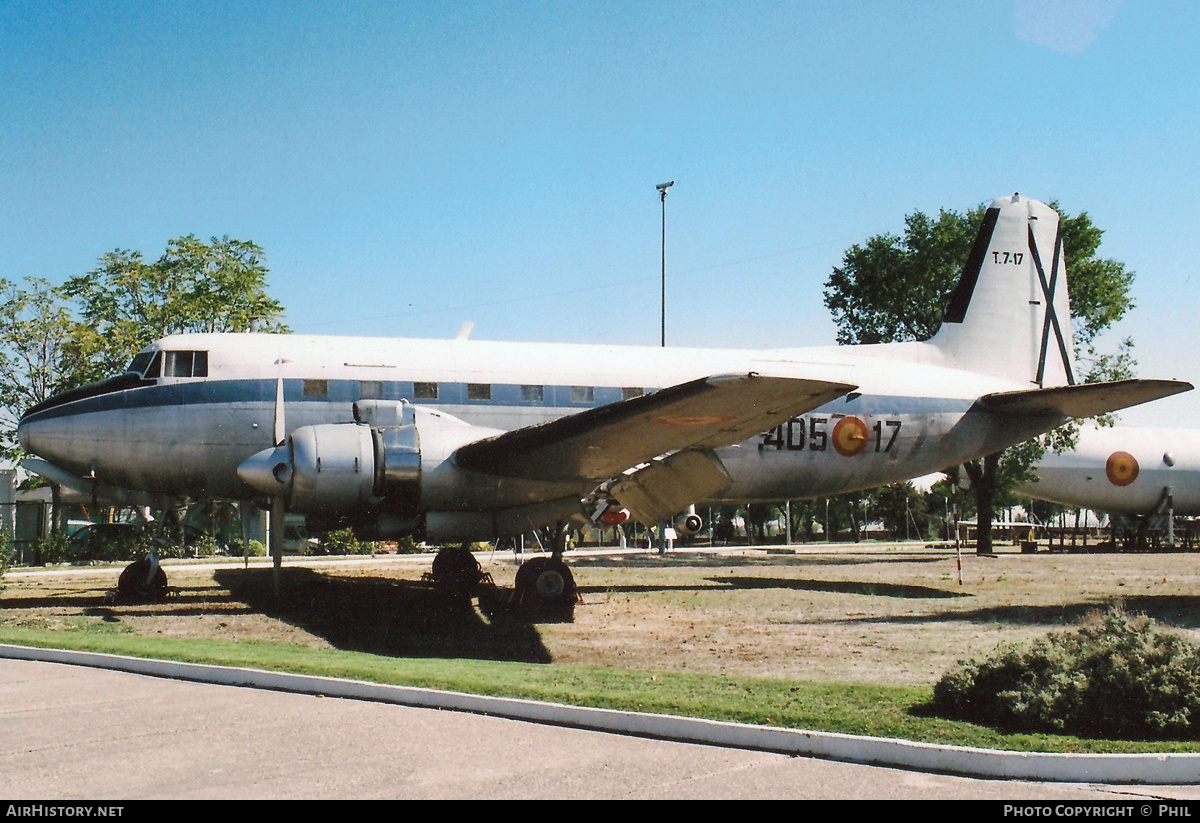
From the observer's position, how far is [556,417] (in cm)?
1841

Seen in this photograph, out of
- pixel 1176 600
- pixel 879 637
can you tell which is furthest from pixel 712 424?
pixel 1176 600

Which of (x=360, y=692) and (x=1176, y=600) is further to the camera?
(x=1176, y=600)

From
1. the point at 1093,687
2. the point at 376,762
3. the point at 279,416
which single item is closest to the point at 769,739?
the point at 1093,687

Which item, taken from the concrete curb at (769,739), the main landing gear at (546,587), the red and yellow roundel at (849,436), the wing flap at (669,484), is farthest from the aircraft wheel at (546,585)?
the red and yellow roundel at (849,436)

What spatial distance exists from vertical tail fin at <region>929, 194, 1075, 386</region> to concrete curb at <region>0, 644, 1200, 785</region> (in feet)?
56.2

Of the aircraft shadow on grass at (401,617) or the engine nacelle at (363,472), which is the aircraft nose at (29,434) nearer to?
the aircraft shadow on grass at (401,617)

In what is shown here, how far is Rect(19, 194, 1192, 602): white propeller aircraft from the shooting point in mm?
13859

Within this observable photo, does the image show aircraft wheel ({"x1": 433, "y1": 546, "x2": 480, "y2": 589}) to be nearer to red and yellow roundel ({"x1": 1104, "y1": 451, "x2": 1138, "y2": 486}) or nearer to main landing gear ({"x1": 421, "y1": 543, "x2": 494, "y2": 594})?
main landing gear ({"x1": 421, "y1": 543, "x2": 494, "y2": 594})

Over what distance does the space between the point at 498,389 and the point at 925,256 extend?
30505 millimetres

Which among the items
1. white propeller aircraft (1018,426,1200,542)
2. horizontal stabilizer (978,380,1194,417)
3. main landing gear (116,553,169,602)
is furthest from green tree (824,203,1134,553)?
main landing gear (116,553,169,602)

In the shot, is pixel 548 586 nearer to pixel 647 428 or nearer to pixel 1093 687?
pixel 647 428

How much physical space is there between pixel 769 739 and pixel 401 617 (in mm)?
10144

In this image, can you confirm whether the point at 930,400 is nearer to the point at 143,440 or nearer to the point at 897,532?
the point at 143,440

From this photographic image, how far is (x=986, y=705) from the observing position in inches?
298
